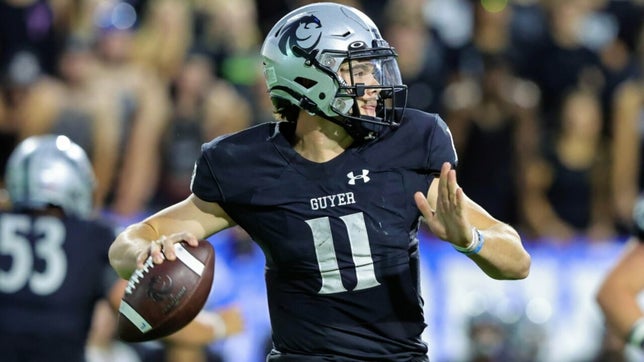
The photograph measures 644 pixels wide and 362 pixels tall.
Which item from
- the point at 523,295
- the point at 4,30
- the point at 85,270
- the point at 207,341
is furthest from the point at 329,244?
the point at 4,30

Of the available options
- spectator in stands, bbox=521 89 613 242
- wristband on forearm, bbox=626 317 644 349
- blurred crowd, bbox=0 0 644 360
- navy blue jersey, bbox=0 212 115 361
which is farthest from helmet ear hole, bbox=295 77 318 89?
spectator in stands, bbox=521 89 613 242

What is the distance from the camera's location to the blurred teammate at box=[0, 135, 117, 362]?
5285 millimetres

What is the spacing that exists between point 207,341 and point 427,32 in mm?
4678

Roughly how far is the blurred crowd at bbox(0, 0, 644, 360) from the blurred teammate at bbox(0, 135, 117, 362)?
2472 millimetres

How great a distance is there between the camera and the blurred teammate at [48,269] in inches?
208

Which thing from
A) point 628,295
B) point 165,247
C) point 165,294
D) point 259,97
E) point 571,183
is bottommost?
point 571,183

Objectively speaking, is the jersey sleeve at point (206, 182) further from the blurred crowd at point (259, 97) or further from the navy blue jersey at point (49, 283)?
the blurred crowd at point (259, 97)

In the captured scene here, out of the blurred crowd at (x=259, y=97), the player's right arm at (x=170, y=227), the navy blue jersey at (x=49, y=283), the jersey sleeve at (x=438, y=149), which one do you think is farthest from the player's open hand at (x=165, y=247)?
the blurred crowd at (x=259, y=97)

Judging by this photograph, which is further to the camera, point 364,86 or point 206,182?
point 206,182

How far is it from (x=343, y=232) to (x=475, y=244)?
1.38 feet

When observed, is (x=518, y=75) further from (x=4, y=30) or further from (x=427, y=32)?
(x=4, y=30)

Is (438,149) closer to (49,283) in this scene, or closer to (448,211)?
(448,211)

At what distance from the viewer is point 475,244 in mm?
3873

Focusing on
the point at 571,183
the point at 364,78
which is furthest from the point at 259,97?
Result: the point at 364,78
